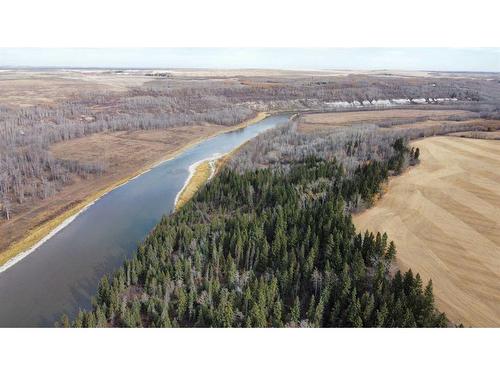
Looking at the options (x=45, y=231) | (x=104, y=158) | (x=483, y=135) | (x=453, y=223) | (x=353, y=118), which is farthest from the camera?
(x=353, y=118)

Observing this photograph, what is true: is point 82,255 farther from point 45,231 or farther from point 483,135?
point 483,135

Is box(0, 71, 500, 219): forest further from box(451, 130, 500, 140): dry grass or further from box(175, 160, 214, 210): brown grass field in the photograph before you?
box(175, 160, 214, 210): brown grass field

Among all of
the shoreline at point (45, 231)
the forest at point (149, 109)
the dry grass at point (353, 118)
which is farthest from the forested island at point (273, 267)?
the dry grass at point (353, 118)

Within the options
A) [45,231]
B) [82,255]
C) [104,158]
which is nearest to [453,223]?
[82,255]

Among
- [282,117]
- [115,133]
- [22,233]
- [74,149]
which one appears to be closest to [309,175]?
[22,233]

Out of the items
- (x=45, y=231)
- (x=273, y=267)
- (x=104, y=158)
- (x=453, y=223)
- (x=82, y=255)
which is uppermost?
(x=453, y=223)

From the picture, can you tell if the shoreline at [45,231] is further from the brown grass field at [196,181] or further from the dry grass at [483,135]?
the dry grass at [483,135]
